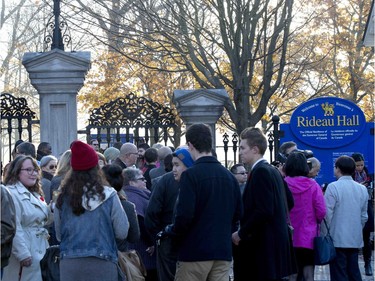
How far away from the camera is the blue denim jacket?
7.70m

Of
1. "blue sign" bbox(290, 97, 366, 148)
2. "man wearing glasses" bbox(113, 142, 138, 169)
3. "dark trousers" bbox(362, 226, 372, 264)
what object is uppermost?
"blue sign" bbox(290, 97, 366, 148)

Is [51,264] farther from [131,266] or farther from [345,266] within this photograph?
[345,266]

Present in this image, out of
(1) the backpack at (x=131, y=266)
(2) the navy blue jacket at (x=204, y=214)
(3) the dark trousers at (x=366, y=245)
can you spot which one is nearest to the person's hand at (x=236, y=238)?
(2) the navy blue jacket at (x=204, y=214)

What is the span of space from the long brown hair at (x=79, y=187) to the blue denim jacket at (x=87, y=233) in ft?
0.18

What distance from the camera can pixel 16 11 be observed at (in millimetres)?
48500

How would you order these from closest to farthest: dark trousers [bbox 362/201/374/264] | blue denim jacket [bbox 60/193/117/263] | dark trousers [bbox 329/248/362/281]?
blue denim jacket [bbox 60/193/117/263] < dark trousers [bbox 329/248/362/281] < dark trousers [bbox 362/201/374/264]

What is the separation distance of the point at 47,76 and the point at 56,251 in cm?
722

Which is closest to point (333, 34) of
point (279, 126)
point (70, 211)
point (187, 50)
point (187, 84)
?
point (187, 84)

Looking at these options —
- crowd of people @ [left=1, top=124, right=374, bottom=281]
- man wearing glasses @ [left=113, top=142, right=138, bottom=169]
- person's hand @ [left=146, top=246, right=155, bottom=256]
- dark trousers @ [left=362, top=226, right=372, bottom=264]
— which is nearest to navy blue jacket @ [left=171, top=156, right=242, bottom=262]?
crowd of people @ [left=1, top=124, right=374, bottom=281]

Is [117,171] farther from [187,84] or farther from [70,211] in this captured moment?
[187,84]

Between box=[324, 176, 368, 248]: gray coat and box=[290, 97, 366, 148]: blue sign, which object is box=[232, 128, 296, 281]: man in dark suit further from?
box=[290, 97, 366, 148]: blue sign

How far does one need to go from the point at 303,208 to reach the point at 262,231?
2323mm

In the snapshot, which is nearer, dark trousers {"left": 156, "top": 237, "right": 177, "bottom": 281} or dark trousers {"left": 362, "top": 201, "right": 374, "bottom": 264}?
dark trousers {"left": 156, "top": 237, "right": 177, "bottom": 281}

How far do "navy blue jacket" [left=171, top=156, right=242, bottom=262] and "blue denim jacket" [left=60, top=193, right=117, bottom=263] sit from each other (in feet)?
2.13
